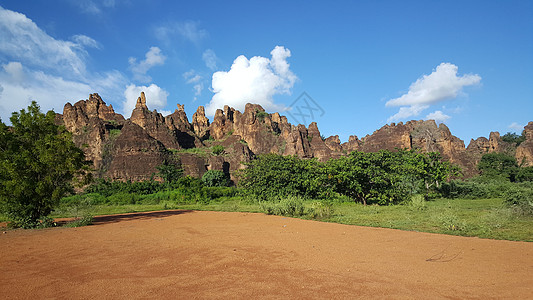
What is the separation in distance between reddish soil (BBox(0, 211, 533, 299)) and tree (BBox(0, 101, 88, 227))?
322 centimetres

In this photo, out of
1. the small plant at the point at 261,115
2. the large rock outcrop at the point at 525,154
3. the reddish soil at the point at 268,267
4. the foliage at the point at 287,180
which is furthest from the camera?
the small plant at the point at 261,115

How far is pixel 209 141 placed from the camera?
3642 inches

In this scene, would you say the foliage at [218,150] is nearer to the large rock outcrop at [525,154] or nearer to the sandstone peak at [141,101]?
the sandstone peak at [141,101]

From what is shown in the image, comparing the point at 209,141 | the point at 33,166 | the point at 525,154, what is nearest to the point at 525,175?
the point at 525,154

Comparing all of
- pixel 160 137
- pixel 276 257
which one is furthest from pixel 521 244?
pixel 160 137

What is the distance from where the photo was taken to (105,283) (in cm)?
465

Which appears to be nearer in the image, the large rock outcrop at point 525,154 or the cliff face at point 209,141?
the large rock outcrop at point 525,154

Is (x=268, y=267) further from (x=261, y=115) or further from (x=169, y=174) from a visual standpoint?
(x=261, y=115)

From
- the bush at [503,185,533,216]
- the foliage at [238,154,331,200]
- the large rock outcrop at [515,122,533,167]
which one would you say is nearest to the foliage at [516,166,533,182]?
the large rock outcrop at [515,122,533,167]

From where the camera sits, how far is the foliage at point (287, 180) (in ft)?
68.0

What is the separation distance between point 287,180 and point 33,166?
14843 millimetres

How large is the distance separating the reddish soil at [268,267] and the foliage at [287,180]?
11744mm

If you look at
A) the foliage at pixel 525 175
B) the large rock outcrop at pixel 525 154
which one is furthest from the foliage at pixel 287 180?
the large rock outcrop at pixel 525 154

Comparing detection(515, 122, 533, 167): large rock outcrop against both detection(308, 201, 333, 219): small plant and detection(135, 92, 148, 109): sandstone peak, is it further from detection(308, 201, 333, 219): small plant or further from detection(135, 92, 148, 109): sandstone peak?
detection(135, 92, 148, 109): sandstone peak
